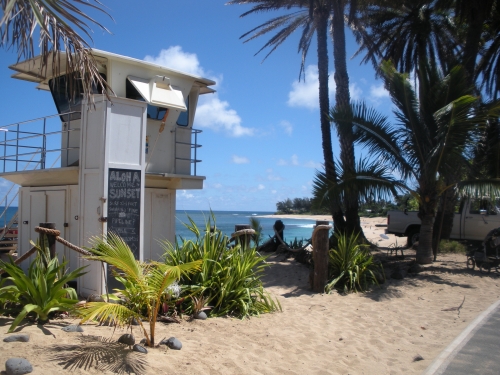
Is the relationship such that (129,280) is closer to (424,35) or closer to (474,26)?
(474,26)

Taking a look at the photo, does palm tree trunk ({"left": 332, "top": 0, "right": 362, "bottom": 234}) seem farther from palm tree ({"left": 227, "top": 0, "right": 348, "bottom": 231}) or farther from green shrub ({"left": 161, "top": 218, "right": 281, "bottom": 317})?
green shrub ({"left": 161, "top": 218, "right": 281, "bottom": 317})

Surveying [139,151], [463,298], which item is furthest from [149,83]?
[463,298]

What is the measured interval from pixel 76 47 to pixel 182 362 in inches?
170

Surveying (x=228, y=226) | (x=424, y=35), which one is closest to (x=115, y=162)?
(x=424, y=35)

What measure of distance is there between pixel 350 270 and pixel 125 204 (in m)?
5.00

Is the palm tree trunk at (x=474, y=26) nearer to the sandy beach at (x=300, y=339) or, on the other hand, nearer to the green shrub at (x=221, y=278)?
the sandy beach at (x=300, y=339)

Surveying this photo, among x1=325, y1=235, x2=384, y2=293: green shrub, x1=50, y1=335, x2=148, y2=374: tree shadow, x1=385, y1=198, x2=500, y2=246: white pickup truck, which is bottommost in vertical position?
x1=50, y1=335, x2=148, y2=374: tree shadow

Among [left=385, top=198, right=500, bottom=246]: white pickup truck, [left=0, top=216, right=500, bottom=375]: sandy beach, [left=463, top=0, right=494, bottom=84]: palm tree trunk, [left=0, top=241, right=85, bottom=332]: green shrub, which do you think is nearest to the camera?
[left=0, top=216, right=500, bottom=375]: sandy beach

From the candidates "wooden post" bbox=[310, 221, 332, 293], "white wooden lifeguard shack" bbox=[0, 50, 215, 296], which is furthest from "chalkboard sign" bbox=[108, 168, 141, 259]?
"wooden post" bbox=[310, 221, 332, 293]

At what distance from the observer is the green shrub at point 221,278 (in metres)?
7.28

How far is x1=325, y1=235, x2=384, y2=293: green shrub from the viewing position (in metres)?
9.99

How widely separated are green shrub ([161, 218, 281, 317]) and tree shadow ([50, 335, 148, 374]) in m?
2.02

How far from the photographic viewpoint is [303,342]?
6.36m

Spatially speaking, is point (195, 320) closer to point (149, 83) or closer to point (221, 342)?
point (221, 342)
